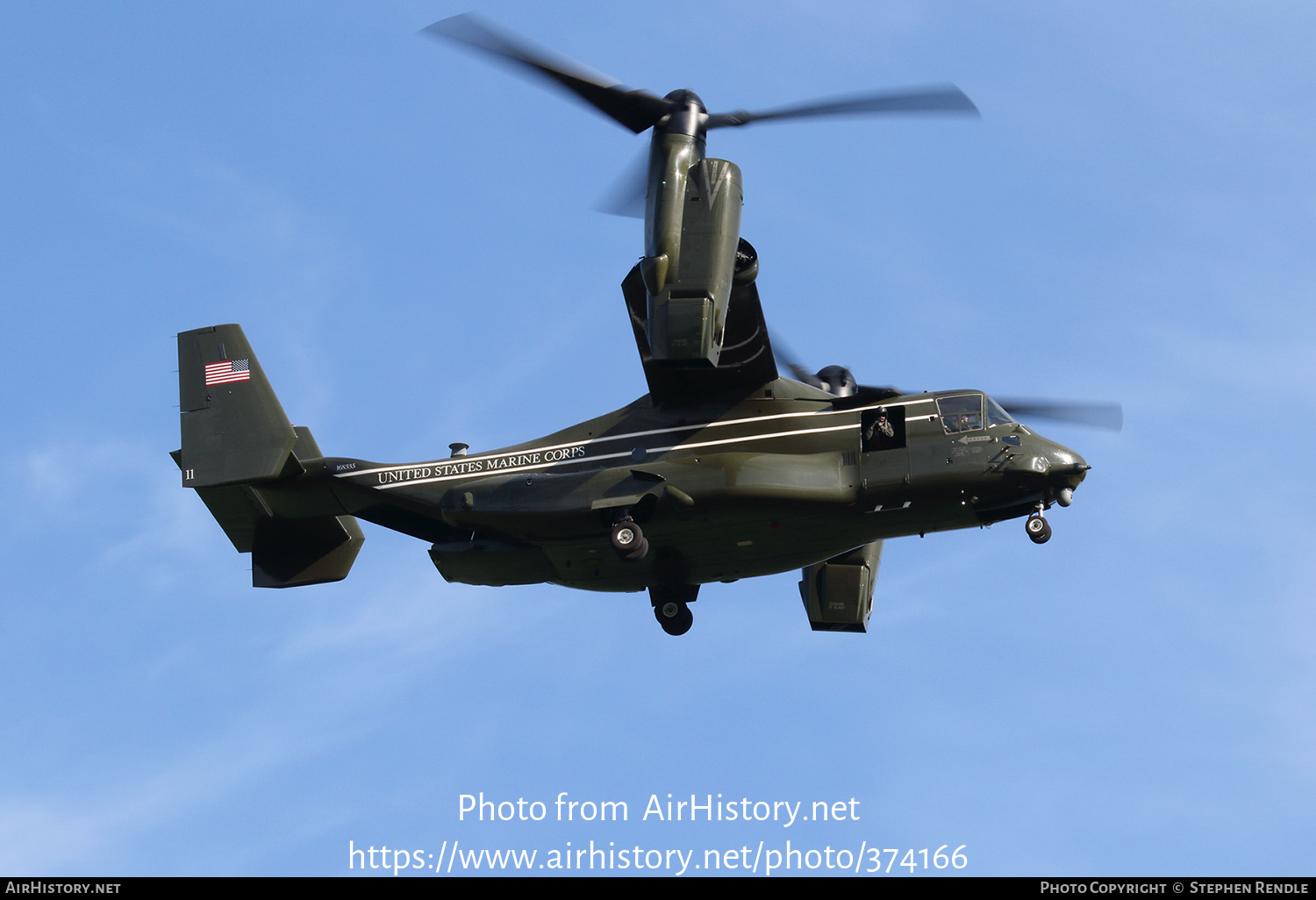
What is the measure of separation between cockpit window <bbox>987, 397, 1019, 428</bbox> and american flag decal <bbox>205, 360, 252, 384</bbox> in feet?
40.5

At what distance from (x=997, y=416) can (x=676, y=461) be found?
16.8ft

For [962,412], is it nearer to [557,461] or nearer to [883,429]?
[883,429]

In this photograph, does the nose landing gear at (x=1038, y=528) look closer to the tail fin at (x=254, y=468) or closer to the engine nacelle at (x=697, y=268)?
the engine nacelle at (x=697, y=268)

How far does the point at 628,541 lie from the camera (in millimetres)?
24172

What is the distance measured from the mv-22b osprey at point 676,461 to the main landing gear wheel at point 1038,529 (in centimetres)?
3

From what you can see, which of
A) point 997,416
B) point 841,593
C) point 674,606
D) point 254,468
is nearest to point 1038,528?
point 997,416

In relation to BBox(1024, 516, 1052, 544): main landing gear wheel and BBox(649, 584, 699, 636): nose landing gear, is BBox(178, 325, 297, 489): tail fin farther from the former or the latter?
BBox(1024, 516, 1052, 544): main landing gear wheel

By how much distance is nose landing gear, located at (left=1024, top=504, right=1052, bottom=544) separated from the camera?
2419 cm

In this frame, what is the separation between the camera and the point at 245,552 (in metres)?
27.4

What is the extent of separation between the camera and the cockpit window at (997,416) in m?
24.6
